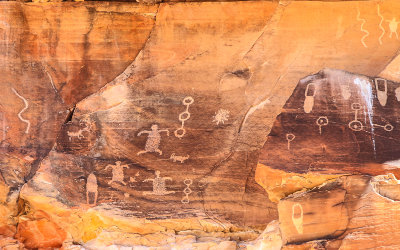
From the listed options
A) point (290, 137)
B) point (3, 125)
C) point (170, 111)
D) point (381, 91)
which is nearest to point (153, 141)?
point (170, 111)

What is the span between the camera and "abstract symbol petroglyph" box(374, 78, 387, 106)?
445 cm

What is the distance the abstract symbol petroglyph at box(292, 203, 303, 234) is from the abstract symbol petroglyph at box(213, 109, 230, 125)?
38.0 inches

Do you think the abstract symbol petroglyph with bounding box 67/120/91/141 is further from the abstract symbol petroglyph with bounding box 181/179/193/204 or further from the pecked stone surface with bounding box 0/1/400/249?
the abstract symbol petroglyph with bounding box 181/179/193/204

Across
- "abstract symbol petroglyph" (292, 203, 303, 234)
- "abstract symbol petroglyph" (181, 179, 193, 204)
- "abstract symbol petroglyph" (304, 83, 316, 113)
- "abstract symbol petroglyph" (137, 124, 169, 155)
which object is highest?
"abstract symbol petroglyph" (304, 83, 316, 113)

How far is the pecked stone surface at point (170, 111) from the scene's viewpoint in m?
4.54

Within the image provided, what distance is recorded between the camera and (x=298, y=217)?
418 centimetres

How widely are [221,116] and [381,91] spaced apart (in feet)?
4.59

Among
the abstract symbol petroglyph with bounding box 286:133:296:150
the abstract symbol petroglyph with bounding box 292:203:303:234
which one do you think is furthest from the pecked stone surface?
the abstract symbol petroglyph with bounding box 292:203:303:234

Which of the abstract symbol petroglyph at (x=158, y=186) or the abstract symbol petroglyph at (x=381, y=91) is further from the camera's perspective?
the abstract symbol petroglyph at (x=158, y=186)

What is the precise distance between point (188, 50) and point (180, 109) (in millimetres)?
535

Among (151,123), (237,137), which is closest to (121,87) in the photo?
(151,123)

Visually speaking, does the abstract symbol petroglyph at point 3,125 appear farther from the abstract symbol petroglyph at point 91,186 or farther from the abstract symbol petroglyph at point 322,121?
the abstract symbol petroglyph at point 322,121

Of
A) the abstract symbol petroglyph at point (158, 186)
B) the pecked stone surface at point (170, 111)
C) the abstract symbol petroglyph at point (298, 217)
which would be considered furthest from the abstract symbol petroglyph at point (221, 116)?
the abstract symbol petroglyph at point (298, 217)

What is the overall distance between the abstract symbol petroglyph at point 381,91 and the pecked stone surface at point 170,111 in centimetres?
6
